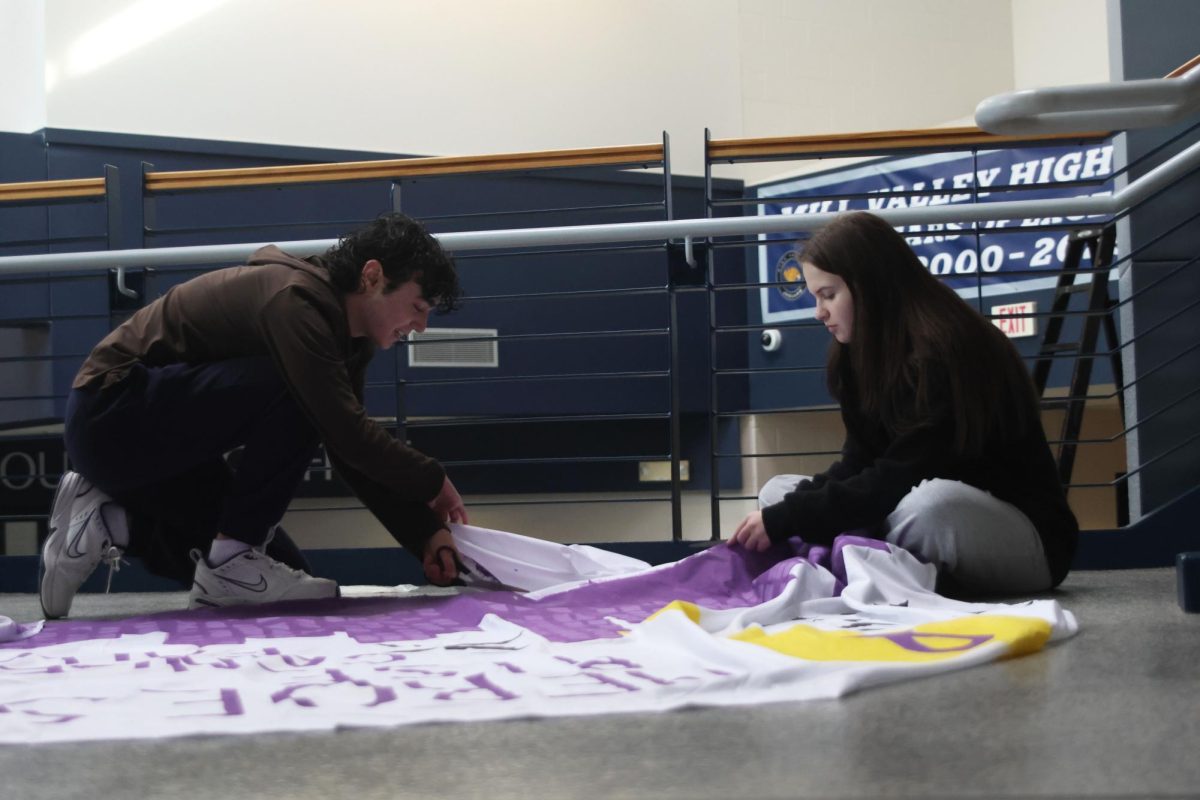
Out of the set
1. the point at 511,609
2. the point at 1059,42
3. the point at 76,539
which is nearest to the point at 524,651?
the point at 511,609

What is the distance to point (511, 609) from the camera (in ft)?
5.88

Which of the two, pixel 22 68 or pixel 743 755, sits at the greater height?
pixel 22 68

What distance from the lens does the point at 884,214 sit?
238cm

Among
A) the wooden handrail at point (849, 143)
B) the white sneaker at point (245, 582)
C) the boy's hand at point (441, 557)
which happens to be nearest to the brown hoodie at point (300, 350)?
the boy's hand at point (441, 557)

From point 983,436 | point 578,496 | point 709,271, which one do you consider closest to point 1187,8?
point 709,271

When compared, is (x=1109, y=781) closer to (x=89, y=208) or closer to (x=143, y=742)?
(x=143, y=742)

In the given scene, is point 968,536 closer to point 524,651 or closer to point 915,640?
point 915,640

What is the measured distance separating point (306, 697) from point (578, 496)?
431cm

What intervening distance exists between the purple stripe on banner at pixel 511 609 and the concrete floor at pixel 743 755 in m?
0.52

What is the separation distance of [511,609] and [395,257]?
587 mm

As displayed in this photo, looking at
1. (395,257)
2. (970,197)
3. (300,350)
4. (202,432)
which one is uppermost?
(970,197)

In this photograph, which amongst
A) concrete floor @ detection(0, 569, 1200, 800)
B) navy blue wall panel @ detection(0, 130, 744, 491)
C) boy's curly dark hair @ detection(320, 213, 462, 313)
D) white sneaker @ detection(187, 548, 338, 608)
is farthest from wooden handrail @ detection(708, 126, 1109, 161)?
navy blue wall panel @ detection(0, 130, 744, 491)

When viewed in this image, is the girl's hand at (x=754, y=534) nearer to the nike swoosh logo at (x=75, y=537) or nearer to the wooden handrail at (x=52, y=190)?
the nike swoosh logo at (x=75, y=537)

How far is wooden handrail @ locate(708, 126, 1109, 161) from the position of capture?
2.64 m
